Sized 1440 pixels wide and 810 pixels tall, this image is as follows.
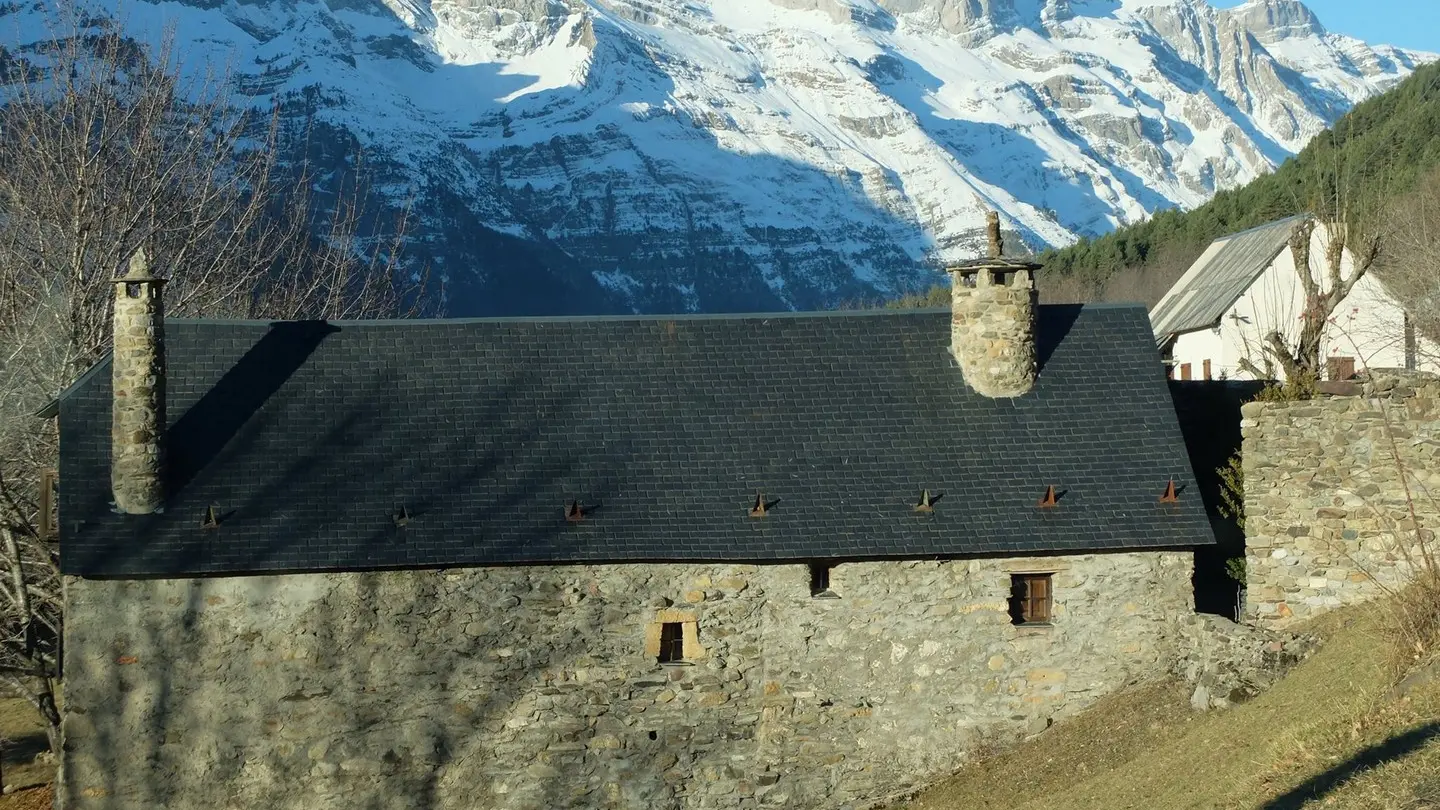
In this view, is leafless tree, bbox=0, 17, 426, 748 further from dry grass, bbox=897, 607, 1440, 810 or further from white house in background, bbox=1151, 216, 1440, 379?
white house in background, bbox=1151, 216, 1440, 379

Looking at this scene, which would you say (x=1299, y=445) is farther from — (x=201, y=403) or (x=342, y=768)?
(x=201, y=403)

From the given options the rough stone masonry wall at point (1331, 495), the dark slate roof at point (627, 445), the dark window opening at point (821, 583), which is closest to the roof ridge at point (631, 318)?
the dark slate roof at point (627, 445)

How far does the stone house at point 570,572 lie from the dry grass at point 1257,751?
54 cm

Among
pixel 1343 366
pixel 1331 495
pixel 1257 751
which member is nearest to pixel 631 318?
pixel 1331 495

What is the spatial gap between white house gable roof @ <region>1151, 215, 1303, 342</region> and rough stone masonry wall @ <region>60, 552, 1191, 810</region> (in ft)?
78.9

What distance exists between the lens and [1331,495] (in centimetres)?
1773

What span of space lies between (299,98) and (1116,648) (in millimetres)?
186057

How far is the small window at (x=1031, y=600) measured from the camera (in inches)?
715

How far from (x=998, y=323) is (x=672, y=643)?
19.4 feet

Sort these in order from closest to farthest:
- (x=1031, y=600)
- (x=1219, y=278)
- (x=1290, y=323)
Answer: (x=1031, y=600)
(x=1290, y=323)
(x=1219, y=278)

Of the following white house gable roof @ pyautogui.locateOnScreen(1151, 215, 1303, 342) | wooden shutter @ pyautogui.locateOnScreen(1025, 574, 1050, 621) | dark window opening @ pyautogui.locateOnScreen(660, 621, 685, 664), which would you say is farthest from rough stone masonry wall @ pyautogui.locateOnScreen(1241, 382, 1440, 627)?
white house gable roof @ pyautogui.locateOnScreen(1151, 215, 1303, 342)

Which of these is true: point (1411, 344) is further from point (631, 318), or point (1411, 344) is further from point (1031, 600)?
point (631, 318)

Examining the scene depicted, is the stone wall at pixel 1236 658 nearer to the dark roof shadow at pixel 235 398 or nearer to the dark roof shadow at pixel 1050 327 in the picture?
the dark roof shadow at pixel 1050 327

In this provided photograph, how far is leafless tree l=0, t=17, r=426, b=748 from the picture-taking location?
2183 centimetres
